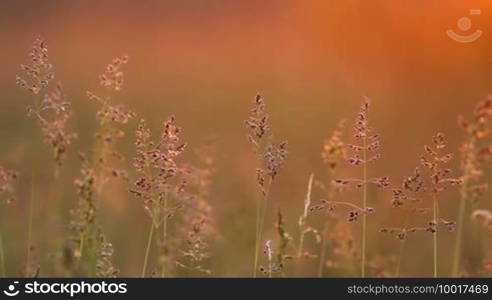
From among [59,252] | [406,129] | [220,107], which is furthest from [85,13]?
[59,252]

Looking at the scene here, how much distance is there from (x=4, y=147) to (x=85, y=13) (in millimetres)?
3641

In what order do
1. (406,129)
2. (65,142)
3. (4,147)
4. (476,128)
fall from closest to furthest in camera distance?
(476,128) → (65,142) → (4,147) → (406,129)

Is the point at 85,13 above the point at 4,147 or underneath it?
above

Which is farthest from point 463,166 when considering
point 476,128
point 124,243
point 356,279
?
point 124,243

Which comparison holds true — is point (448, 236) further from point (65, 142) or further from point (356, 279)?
point (65, 142)

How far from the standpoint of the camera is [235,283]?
2.69 meters

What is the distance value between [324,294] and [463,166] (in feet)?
1.97

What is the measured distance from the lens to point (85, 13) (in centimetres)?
934

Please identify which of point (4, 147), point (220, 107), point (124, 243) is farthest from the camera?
point (220, 107)

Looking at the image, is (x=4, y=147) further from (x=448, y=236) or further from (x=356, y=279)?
(x=356, y=279)

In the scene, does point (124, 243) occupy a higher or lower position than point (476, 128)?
higher

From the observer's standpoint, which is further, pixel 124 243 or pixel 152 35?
pixel 152 35

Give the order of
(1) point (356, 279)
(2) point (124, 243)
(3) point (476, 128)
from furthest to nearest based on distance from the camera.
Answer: (2) point (124, 243) → (1) point (356, 279) → (3) point (476, 128)

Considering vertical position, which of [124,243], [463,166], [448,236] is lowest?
[463,166]
